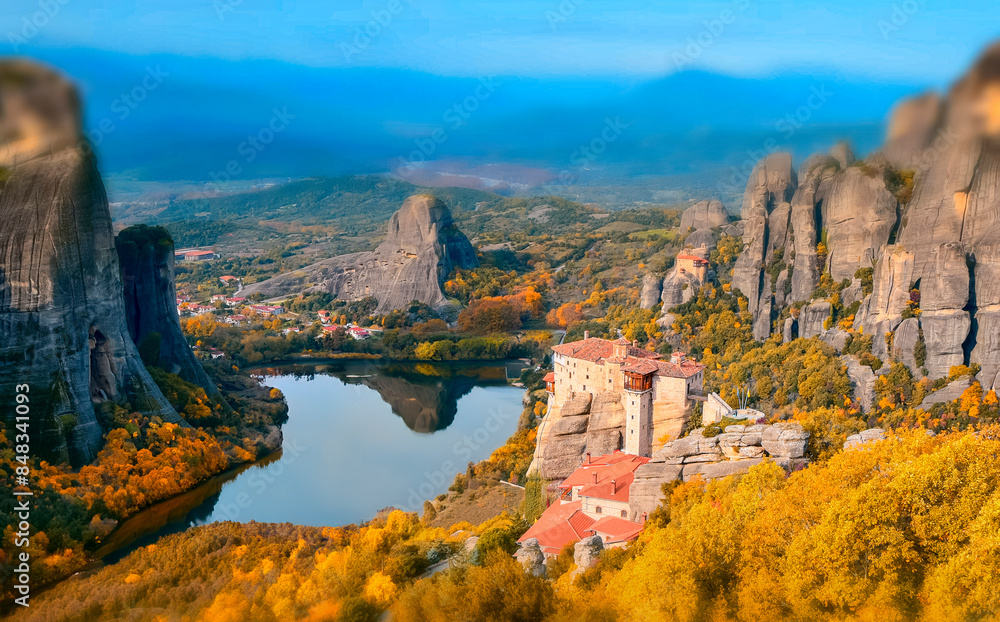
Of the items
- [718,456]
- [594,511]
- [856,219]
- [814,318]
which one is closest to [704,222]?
[856,219]

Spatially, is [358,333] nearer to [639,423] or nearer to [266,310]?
[266,310]

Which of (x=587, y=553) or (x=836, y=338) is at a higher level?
(x=836, y=338)

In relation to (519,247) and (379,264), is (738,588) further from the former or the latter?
(519,247)

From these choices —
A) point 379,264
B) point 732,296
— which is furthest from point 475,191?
point 732,296

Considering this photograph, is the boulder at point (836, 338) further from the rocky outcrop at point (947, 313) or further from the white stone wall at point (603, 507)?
the white stone wall at point (603, 507)

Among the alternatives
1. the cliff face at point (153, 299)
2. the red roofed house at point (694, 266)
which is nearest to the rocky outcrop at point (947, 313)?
the red roofed house at point (694, 266)

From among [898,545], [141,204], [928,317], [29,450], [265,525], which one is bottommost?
[265,525]
